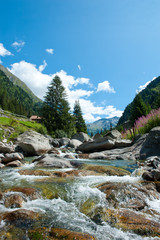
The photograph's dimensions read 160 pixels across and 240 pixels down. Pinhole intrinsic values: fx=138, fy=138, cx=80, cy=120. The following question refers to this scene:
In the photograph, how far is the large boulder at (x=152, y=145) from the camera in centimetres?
911

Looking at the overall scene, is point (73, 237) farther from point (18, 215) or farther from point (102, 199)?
point (102, 199)

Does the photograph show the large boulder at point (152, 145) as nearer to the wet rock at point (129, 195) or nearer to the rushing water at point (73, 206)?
the wet rock at point (129, 195)

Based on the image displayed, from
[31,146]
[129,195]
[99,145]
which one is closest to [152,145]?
[99,145]

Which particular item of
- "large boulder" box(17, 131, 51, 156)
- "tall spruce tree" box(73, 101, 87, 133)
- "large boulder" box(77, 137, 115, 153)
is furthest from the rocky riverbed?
"tall spruce tree" box(73, 101, 87, 133)

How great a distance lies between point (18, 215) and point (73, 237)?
1270mm

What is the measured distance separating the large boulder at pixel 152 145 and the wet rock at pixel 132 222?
716 cm

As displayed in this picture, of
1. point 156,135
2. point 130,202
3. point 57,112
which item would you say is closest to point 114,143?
point 156,135

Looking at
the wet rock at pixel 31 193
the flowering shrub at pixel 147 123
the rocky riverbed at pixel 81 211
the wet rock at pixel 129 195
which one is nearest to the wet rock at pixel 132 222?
the rocky riverbed at pixel 81 211

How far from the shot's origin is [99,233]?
2430 mm

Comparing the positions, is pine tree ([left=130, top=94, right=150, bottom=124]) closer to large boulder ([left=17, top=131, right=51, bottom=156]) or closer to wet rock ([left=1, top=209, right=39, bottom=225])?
large boulder ([left=17, top=131, right=51, bottom=156])

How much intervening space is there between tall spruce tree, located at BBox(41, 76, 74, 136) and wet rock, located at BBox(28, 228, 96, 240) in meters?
24.3

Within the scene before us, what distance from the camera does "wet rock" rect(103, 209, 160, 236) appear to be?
249 centimetres

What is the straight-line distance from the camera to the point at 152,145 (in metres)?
9.35

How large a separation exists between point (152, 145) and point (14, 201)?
885 centimetres
